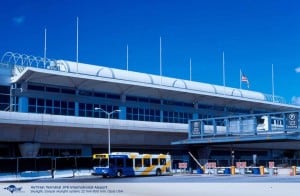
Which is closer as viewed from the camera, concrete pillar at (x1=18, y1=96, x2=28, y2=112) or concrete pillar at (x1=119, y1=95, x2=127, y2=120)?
concrete pillar at (x1=18, y1=96, x2=28, y2=112)

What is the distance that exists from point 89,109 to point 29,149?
11.6m

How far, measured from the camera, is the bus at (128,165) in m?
48.9

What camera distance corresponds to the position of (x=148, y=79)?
74.6 m

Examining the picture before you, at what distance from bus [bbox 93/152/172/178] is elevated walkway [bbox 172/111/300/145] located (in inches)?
200

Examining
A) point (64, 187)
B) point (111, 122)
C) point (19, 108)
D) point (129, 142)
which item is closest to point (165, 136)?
point (129, 142)

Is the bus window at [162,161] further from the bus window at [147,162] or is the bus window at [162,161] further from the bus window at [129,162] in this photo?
the bus window at [129,162]

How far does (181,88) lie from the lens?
75.8m

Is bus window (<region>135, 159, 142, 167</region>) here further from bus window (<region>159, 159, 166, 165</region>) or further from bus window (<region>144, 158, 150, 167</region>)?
bus window (<region>159, 159, 166, 165</region>)

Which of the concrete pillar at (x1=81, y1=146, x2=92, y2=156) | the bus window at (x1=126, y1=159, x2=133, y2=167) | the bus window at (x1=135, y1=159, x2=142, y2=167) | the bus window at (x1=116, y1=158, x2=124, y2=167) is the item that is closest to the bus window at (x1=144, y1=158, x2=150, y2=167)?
the bus window at (x1=135, y1=159, x2=142, y2=167)

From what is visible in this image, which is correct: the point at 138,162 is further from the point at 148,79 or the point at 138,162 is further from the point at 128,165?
the point at 148,79

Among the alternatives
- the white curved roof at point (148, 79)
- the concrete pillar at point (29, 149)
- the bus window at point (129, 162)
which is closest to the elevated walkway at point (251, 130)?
the bus window at point (129, 162)

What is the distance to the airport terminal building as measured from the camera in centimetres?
5922

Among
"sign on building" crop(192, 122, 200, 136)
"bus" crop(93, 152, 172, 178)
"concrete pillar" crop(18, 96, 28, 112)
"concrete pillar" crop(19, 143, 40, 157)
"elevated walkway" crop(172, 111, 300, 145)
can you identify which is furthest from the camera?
"concrete pillar" crop(18, 96, 28, 112)

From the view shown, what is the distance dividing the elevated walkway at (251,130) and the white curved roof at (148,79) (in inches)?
640
